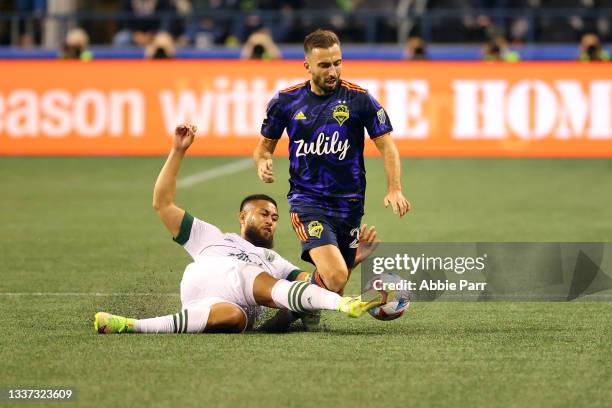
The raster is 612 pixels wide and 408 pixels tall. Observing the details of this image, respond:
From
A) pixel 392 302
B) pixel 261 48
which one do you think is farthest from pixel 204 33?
pixel 392 302

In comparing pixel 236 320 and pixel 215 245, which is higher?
pixel 215 245

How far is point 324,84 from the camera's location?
8.16m

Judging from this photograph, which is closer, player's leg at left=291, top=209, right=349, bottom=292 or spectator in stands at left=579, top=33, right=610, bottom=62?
player's leg at left=291, top=209, right=349, bottom=292

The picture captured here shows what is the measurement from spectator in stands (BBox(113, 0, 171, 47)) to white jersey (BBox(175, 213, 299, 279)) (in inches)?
703

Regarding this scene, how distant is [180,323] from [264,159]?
1265 mm

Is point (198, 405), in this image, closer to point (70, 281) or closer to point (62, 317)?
point (62, 317)

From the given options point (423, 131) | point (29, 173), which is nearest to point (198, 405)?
point (29, 173)

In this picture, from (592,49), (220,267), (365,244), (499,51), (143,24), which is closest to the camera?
(220,267)

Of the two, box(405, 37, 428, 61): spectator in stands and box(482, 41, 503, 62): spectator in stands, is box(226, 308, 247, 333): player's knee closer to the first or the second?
box(405, 37, 428, 61): spectator in stands

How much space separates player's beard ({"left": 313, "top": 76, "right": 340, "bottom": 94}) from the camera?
812 cm

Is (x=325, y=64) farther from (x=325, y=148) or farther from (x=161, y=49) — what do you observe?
(x=161, y=49)

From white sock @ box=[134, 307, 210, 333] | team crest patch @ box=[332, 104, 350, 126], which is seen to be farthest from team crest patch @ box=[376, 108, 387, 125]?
white sock @ box=[134, 307, 210, 333]

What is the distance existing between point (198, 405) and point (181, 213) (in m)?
2.30

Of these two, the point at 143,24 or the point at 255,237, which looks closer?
the point at 255,237
